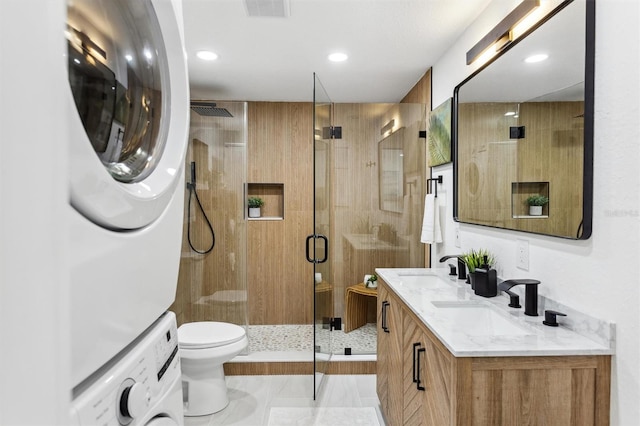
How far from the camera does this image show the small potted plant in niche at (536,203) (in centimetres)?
152

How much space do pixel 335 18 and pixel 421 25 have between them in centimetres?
51

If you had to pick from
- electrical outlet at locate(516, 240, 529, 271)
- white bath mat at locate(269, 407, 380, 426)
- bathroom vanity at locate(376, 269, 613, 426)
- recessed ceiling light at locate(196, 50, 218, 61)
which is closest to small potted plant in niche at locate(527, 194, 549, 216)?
electrical outlet at locate(516, 240, 529, 271)

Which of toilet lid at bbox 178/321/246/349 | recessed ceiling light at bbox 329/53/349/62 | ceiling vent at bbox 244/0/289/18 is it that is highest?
recessed ceiling light at bbox 329/53/349/62

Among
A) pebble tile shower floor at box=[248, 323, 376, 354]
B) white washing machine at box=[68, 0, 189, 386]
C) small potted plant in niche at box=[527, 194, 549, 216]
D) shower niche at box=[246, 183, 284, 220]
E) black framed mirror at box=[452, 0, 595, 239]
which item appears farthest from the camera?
shower niche at box=[246, 183, 284, 220]

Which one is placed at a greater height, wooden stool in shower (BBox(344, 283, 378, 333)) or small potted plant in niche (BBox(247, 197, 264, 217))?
small potted plant in niche (BBox(247, 197, 264, 217))

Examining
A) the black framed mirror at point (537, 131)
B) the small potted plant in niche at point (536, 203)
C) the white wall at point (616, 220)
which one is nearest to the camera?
the white wall at point (616, 220)

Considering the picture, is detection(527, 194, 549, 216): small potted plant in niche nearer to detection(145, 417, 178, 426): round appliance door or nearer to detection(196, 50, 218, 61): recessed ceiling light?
detection(145, 417, 178, 426): round appliance door

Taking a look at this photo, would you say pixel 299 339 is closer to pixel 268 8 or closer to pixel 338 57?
pixel 338 57

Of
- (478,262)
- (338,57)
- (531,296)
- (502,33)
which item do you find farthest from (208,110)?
(531,296)

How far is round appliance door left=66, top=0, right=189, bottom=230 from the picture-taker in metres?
0.54

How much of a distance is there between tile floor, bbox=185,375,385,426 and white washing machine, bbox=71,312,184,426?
1.67m

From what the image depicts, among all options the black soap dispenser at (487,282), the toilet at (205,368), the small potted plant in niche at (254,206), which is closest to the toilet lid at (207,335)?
the toilet at (205,368)

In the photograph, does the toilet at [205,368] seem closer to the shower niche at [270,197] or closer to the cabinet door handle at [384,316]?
the cabinet door handle at [384,316]

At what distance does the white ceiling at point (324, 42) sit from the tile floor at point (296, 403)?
2.42 m
